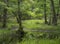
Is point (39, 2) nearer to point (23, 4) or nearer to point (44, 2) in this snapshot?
point (44, 2)

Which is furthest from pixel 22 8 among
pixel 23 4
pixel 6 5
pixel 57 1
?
pixel 57 1

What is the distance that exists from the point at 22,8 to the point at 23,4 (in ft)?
1.22

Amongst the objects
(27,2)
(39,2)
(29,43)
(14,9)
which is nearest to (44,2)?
(39,2)

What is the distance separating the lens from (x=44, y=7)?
27141mm

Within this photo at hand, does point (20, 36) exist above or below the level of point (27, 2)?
below

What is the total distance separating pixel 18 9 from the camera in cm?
1554

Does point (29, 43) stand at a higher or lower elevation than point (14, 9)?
lower

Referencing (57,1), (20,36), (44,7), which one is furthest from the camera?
(44,7)

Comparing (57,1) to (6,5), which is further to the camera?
(57,1)

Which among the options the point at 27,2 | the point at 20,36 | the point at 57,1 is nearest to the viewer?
the point at 20,36

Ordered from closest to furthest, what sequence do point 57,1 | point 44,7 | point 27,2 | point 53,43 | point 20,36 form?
1. point 53,43
2. point 20,36
3. point 27,2
4. point 57,1
5. point 44,7

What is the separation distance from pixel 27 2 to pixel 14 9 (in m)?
1.85

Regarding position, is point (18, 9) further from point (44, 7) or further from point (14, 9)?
point (44, 7)

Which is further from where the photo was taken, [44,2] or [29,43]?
[44,2]
